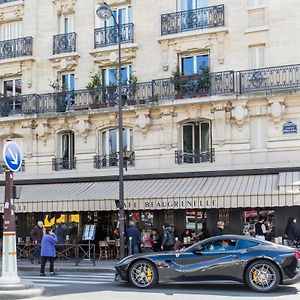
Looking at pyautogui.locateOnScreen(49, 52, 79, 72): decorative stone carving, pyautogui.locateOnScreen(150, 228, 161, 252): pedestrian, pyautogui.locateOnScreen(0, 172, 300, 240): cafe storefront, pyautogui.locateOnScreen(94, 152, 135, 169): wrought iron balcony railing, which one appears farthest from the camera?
pyautogui.locateOnScreen(49, 52, 79, 72): decorative stone carving

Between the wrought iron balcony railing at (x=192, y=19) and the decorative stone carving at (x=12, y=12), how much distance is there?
7.06 metres

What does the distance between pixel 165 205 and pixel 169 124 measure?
370 centimetres

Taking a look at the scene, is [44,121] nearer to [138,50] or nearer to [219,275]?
[138,50]

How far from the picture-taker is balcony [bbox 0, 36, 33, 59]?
26.1 m

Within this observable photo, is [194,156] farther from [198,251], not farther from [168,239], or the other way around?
[198,251]

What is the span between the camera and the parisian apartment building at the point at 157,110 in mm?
21203

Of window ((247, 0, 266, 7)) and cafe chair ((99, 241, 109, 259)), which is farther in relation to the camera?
window ((247, 0, 266, 7))

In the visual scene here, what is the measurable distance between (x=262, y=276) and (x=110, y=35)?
48.2ft

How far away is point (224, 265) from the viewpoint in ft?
42.4

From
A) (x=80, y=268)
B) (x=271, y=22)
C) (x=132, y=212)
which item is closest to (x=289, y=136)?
(x=271, y=22)

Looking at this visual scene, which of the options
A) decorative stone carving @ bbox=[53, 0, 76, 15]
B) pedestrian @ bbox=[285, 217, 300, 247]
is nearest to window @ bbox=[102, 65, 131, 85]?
decorative stone carving @ bbox=[53, 0, 76, 15]

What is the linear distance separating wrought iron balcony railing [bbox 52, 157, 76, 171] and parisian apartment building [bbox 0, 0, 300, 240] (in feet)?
0.15

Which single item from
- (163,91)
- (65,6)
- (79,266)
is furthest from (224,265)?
(65,6)

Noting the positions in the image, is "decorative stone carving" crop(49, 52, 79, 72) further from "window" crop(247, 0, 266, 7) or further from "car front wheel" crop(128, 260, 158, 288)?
"car front wheel" crop(128, 260, 158, 288)
